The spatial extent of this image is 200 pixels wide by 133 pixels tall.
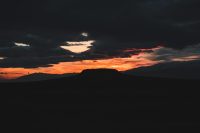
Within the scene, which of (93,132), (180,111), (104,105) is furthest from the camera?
(104,105)

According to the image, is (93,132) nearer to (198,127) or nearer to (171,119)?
(198,127)

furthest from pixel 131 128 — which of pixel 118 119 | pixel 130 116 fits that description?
pixel 130 116

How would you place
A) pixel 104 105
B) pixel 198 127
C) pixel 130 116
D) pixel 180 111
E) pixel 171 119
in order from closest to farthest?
pixel 198 127, pixel 171 119, pixel 130 116, pixel 180 111, pixel 104 105

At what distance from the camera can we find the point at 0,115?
78.6m

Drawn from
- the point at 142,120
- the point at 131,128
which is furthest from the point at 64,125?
the point at 142,120

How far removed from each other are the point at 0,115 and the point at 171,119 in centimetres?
3305

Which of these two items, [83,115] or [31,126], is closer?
[31,126]

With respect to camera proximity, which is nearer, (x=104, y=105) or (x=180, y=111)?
(x=180, y=111)

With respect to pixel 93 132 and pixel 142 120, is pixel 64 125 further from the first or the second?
pixel 142 120

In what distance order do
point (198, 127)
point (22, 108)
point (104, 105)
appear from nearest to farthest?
point (198, 127)
point (22, 108)
point (104, 105)

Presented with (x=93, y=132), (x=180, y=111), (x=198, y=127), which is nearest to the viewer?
(x=93, y=132)

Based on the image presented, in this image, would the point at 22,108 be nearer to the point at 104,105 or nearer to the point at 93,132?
the point at 104,105

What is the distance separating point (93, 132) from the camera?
5759 centimetres

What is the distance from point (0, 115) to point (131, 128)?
29.1 m
